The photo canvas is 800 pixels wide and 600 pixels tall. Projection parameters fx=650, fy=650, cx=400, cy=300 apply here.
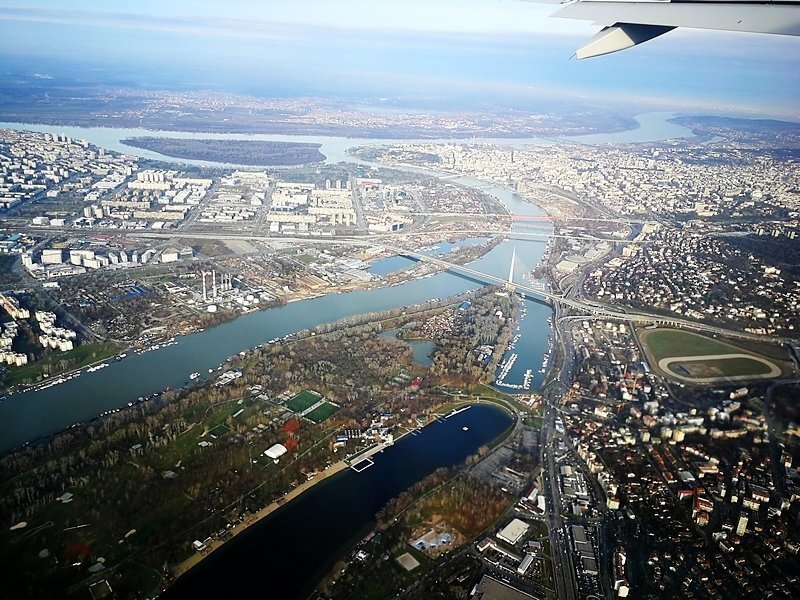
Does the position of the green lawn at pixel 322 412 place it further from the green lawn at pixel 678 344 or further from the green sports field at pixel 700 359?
the green lawn at pixel 678 344

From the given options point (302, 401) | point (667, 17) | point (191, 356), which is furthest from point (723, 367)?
point (667, 17)

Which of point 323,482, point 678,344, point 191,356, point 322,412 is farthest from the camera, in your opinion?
point 678,344

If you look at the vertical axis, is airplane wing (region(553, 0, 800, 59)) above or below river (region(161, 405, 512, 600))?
above

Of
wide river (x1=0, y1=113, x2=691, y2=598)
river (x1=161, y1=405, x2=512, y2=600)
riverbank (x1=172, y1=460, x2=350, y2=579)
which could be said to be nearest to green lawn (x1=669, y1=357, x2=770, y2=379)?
wide river (x1=0, y1=113, x2=691, y2=598)

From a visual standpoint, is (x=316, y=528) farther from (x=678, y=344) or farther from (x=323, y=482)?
(x=678, y=344)

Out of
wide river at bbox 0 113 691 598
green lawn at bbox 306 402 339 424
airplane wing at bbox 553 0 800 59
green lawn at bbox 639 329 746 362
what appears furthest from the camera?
green lawn at bbox 639 329 746 362

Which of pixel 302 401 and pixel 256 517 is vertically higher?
pixel 302 401

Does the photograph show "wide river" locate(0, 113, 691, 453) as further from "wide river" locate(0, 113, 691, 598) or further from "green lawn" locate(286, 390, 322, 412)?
"green lawn" locate(286, 390, 322, 412)
